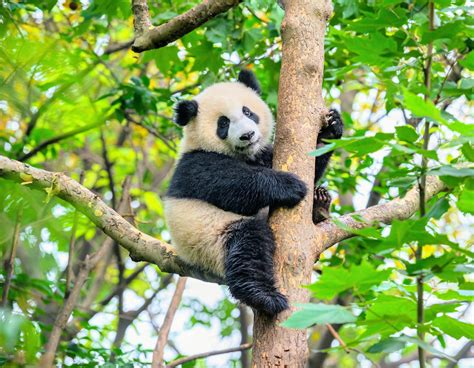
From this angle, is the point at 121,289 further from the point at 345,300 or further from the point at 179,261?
the point at 179,261

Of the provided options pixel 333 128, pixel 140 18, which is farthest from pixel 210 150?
pixel 140 18

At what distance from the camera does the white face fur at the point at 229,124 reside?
556cm

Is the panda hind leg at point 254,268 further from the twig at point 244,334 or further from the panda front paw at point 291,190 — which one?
the twig at point 244,334

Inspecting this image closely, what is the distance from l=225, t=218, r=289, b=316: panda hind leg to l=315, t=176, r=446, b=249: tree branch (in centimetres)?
36

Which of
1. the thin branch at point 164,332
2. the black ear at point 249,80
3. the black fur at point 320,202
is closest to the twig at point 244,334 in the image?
the thin branch at point 164,332

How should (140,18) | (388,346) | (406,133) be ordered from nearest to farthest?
(388,346) < (406,133) < (140,18)

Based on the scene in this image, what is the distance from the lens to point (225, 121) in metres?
5.72

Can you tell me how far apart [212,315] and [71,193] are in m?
7.18

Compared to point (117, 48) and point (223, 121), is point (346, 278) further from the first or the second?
point (117, 48)

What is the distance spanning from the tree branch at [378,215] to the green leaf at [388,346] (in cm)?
158

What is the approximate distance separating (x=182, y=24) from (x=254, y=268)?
171 cm

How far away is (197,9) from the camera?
4227 mm

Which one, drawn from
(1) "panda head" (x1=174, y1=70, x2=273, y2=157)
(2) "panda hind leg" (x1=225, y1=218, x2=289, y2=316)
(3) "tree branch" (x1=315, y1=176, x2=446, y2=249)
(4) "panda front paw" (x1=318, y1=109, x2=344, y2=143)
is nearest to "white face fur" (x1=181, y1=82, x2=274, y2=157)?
(1) "panda head" (x1=174, y1=70, x2=273, y2=157)

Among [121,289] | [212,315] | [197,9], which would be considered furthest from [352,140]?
[212,315]
